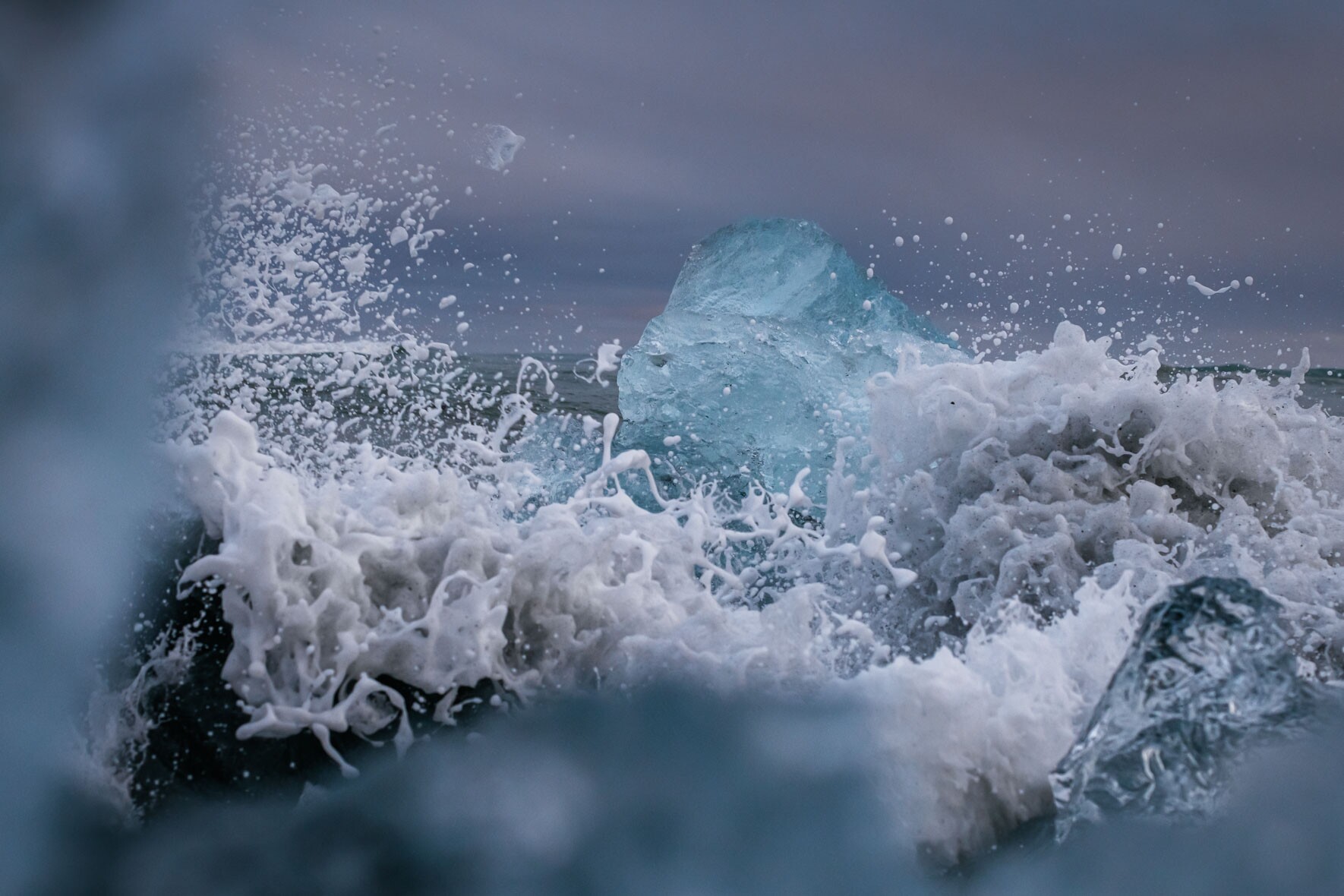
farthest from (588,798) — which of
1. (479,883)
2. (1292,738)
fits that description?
(1292,738)

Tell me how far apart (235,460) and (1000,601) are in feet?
8.25

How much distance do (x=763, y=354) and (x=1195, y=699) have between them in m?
3.72

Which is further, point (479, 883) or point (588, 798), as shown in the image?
point (588, 798)

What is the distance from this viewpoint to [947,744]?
2350 millimetres

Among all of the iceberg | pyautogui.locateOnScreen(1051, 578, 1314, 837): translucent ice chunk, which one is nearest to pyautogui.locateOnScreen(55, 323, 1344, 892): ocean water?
pyautogui.locateOnScreen(1051, 578, 1314, 837): translucent ice chunk

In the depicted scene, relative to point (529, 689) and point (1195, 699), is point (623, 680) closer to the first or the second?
point (529, 689)

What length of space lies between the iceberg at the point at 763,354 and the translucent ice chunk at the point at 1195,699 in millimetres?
3262

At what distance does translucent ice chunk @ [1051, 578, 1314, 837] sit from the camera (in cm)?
214

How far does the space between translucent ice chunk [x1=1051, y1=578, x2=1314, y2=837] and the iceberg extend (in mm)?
3262

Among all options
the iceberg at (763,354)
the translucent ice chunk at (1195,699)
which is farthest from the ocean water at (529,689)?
the iceberg at (763,354)

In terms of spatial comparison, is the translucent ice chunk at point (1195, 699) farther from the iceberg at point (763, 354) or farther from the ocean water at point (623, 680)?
the iceberg at point (763, 354)

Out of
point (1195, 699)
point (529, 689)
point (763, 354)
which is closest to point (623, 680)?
point (529, 689)

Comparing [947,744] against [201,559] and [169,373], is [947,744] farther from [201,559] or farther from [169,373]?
[169,373]

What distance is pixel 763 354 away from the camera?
Answer: 5668mm
